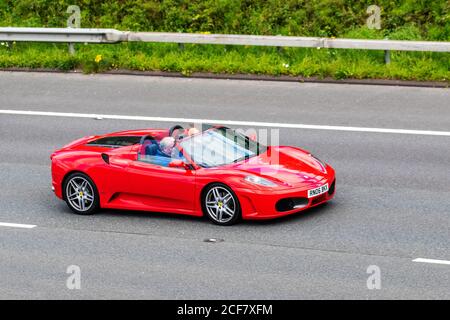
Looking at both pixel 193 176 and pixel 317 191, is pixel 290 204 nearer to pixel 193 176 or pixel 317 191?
pixel 317 191

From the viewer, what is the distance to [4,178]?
18.5 meters

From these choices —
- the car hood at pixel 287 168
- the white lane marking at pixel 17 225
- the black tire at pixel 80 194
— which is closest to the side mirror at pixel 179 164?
the car hood at pixel 287 168

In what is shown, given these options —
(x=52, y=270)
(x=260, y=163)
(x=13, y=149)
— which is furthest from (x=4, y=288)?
(x=13, y=149)

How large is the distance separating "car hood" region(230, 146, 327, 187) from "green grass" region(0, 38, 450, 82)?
7.01 m

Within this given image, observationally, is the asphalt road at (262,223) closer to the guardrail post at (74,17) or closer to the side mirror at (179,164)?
the side mirror at (179,164)

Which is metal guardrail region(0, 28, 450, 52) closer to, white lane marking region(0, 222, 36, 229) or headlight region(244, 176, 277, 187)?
headlight region(244, 176, 277, 187)

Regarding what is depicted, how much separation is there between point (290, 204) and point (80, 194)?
10.7ft

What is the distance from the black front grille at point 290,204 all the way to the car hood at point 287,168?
0.21m

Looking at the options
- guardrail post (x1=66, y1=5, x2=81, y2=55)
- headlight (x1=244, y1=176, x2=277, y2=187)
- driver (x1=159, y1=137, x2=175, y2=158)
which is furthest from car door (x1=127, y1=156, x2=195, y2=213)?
guardrail post (x1=66, y1=5, x2=81, y2=55)

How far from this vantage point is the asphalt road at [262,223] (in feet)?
44.2

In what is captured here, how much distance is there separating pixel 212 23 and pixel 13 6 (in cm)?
541

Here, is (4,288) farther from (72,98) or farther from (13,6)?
(13,6)

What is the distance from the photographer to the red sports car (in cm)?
1548

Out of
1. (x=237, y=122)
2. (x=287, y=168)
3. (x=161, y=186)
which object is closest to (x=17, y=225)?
(x=161, y=186)
